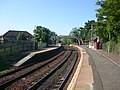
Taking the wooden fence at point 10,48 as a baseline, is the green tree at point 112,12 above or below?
above

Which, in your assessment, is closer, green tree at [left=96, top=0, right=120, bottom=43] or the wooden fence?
the wooden fence

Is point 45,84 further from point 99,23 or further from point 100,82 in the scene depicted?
point 99,23

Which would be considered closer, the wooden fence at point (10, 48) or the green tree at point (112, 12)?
the wooden fence at point (10, 48)

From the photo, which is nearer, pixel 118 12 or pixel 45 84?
pixel 45 84

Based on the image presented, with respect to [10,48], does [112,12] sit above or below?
above

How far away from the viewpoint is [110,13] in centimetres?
5081

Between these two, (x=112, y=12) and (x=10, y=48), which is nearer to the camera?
(x=10, y=48)

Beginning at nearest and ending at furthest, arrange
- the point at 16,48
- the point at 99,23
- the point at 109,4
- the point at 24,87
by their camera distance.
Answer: the point at 24,87
the point at 16,48
the point at 109,4
the point at 99,23

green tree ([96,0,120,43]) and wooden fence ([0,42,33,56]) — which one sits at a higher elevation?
green tree ([96,0,120,43])

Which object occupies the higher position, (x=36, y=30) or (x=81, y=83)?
(x=36, y=30)

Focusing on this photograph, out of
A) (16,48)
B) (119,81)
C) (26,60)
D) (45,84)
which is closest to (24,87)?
(45,84)

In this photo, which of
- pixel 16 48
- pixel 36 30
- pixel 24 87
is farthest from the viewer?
pixel 36 30

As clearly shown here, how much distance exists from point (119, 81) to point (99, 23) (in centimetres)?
5213

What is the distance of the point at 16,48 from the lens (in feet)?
149
